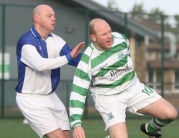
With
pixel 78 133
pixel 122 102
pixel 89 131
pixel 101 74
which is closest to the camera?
pixel 78 133

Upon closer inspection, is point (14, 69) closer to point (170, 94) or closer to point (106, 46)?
point (170, 94)

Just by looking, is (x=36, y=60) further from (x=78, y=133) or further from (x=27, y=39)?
(x=78, y=133)

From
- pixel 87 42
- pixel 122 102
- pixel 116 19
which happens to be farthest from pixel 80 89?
pixel 116 19

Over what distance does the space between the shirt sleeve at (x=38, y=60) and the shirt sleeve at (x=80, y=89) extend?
221 millimetres

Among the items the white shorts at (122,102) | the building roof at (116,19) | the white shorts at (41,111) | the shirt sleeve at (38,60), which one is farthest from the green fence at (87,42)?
the shirt sleeve at (38,60)

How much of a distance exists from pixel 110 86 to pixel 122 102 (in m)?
0.26

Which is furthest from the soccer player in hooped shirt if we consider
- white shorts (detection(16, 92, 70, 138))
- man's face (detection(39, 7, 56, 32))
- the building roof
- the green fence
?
the building roof

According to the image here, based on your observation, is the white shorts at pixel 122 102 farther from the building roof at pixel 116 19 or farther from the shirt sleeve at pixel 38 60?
the building roof at pixel 116 19

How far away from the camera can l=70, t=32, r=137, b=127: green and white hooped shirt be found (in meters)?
7.79

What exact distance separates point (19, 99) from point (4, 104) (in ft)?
28.5

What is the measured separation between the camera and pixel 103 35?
782cm

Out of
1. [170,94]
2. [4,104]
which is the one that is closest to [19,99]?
[4,104]

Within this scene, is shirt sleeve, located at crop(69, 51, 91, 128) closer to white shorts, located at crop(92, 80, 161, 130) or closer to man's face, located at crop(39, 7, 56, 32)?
white shorts, located at crop(92, 80, 161, 130)

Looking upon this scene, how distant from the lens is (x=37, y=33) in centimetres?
811
